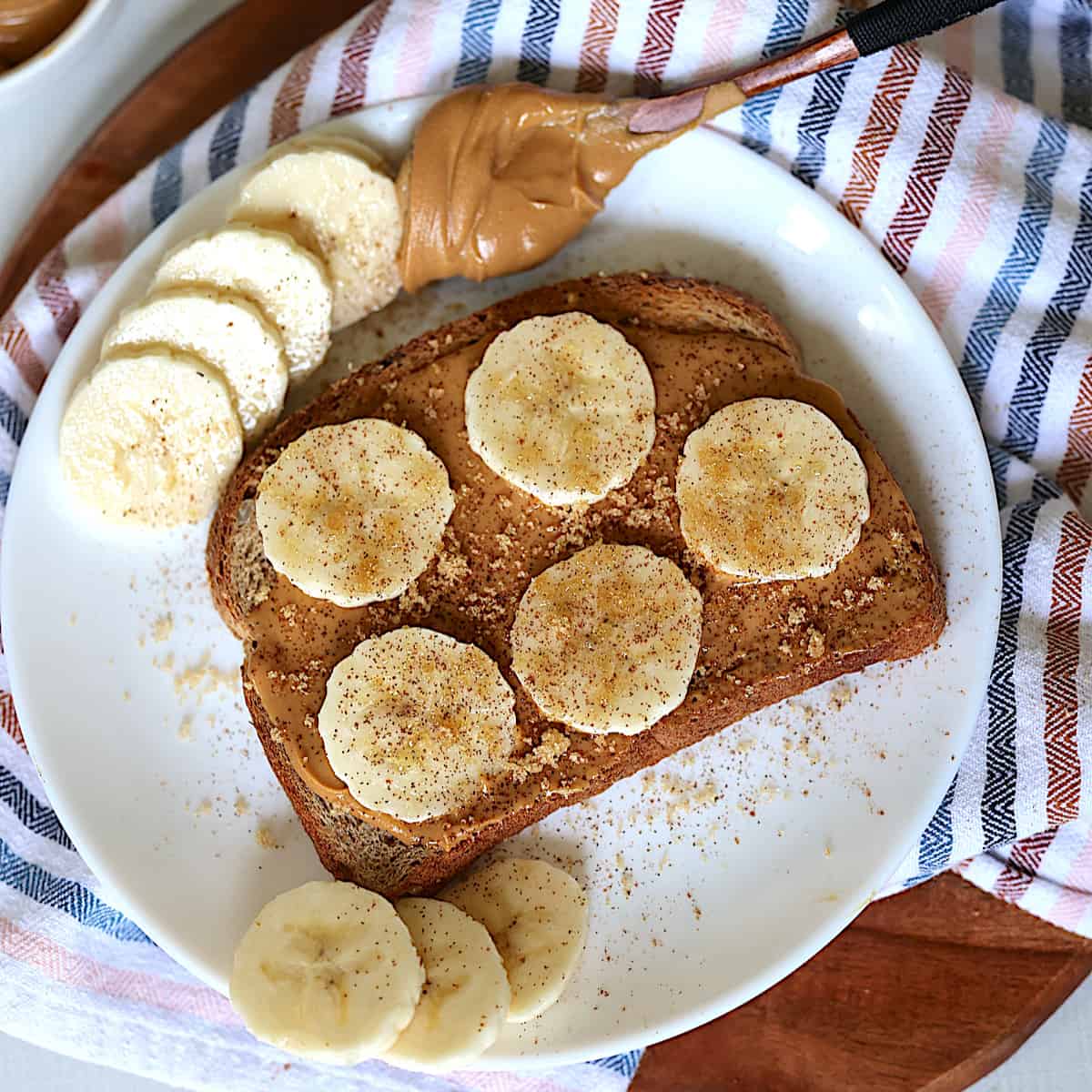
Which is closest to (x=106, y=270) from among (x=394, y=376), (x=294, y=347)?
(x=294, y=347)

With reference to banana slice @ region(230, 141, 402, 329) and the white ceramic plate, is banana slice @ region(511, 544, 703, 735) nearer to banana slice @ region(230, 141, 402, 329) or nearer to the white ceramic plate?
the white ceramic plate

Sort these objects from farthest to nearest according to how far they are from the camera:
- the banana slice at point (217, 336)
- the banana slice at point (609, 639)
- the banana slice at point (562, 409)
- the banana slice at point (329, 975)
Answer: the banana slice at point (217, 336), the banana slice at point (562, 409), the banana slice at point (609, 639), the banana slice at point (329, 975)

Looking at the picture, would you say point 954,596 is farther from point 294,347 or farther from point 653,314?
point 294,347

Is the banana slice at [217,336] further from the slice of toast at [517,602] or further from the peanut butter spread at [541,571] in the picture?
the peanut butter spread at [541,571]

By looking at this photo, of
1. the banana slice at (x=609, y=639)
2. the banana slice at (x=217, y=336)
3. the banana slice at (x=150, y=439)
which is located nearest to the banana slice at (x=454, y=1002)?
the banana slice at (x=609, y=639)

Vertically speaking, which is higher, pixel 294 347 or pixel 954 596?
pixel 294 347

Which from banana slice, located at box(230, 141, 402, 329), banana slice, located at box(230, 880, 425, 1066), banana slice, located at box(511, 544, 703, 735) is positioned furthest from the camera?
banana slice, located at box(230, 141, 402, 329)

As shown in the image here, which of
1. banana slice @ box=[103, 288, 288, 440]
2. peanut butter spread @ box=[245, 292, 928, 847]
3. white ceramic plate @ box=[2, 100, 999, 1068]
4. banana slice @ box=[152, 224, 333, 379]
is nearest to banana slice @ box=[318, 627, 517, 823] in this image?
peanut butter spread @ box=[245, 292, 928, 847]
